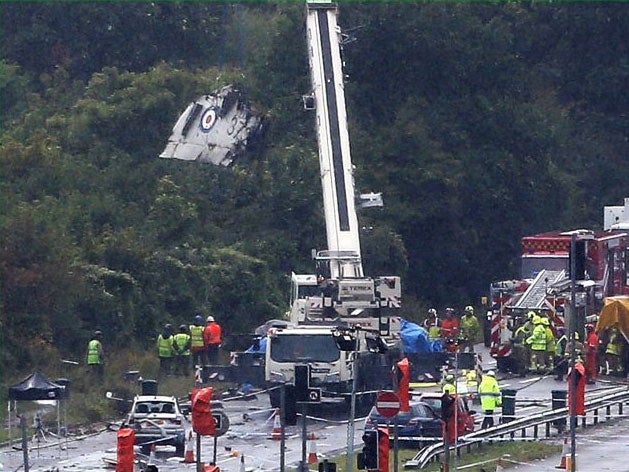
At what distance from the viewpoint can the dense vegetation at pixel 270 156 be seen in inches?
1727

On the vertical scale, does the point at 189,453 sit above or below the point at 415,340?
below

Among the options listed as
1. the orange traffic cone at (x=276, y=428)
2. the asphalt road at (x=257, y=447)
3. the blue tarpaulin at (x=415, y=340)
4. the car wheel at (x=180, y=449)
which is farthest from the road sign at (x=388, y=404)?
the blue tarpaulin at (x=415, y=340)

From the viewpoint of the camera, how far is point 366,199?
39000 mm

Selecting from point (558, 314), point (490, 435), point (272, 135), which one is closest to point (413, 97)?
point (272, 135)

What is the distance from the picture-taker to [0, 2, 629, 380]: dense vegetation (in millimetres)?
43875

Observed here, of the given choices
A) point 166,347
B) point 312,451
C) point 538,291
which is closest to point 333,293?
point 166,347

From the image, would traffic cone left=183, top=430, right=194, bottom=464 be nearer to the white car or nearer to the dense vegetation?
the white car

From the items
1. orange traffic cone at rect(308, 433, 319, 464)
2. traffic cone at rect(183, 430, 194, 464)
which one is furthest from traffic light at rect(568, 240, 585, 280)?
traffic cone at rect(183, 430, 194, 464)

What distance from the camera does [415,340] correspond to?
39.5 meters

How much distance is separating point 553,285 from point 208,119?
1427 cm

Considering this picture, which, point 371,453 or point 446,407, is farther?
point 446,407

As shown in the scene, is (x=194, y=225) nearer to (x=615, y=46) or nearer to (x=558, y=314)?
(x=558, y=314)

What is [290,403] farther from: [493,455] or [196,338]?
[196,338]

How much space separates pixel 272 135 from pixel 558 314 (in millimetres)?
16258
